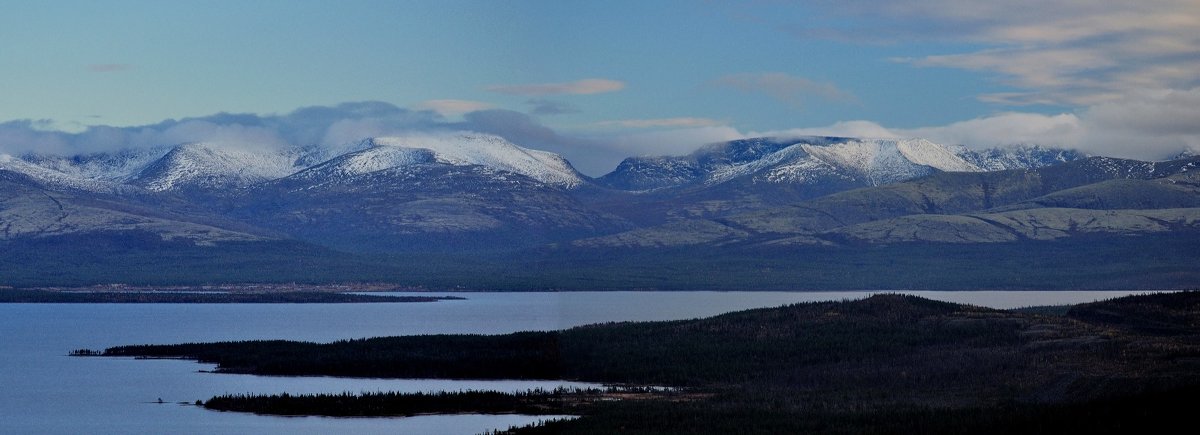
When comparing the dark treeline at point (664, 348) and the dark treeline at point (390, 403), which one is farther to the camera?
the dark treeline at point (664, 348)

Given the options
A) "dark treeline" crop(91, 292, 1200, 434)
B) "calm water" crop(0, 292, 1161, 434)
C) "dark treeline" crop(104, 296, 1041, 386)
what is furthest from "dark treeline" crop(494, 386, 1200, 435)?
"dark treeline" crop(104, 296, 1041, 386)

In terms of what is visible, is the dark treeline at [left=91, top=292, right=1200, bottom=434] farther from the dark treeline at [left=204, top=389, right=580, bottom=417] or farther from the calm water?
the calm water

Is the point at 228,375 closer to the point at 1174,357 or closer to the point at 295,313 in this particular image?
the point at 1174,357

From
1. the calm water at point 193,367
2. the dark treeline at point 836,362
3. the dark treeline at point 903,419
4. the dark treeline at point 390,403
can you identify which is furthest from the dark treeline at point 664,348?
the dark treeline at point 903,419

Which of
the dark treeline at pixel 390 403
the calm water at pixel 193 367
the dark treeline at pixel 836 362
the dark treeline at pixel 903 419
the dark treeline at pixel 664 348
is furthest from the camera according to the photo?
the dark treeline at pixel 664 348

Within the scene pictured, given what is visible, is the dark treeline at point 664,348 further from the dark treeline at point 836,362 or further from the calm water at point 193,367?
the calm water at point 193,367

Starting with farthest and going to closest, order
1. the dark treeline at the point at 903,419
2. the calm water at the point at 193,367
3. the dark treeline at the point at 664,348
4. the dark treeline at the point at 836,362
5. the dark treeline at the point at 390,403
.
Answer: the dark treeline at the point at 664,348, the dark treeline at the point at 390,403, the calm water at the point at 193,367, the dark treeline at the point at 836,362, the dark treeline at the point at 903,419
